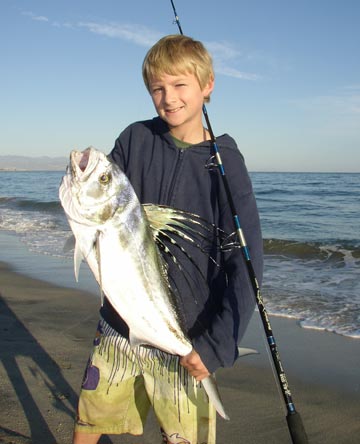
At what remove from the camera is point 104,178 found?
2.13 metres

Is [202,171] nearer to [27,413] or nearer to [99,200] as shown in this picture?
[99,200]

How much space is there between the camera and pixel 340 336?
5.57 metres

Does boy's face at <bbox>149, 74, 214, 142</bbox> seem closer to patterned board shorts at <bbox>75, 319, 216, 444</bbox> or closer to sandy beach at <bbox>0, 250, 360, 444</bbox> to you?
patterned board shorts at <bbox>75, 319, 216, 444</bbox>

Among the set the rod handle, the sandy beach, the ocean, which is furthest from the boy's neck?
the ocean

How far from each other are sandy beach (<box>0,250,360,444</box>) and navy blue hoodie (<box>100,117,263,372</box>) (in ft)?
4.65

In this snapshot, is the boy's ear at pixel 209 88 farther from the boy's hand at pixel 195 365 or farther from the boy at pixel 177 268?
the boy's hand at pixel 195 365

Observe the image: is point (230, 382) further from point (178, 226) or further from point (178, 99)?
point (178, 99)

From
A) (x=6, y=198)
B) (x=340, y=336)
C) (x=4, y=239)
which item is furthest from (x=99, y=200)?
(x=6, y=198)

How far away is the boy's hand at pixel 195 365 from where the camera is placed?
7.45 ft

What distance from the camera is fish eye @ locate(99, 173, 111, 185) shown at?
212 cm

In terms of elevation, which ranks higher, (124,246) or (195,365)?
(124,246)

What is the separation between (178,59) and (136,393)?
1.83 m

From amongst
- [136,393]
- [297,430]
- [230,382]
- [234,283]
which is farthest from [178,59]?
[230,382]

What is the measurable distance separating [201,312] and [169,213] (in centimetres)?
56
